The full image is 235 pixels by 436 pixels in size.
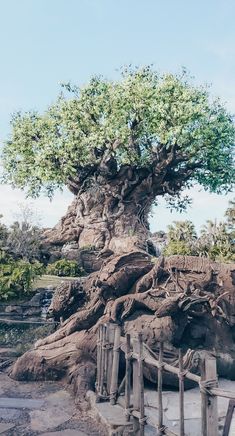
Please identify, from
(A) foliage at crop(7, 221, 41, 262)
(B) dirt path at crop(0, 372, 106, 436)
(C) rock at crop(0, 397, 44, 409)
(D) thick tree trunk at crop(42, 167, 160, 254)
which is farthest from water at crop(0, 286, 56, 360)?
(D) thick tree trunk at crop(42, 167, 160, 254)

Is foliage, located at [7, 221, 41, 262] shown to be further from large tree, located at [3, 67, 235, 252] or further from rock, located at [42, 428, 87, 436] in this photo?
rock, located at [42, 428, 87, 436]

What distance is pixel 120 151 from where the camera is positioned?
961 inches

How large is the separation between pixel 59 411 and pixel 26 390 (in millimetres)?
1343

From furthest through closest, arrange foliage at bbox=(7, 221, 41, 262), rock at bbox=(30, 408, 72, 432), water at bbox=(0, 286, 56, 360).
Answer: foliage at bbox=(7, 221, 41, 262)
water at bbox=(0, 286, 56, 360)
rock at bbox=(30, 408, 72, 432)

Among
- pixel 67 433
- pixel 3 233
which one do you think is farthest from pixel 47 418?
pixel 3 233

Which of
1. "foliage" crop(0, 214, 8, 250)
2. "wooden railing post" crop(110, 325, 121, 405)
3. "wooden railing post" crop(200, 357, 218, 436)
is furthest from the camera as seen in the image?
"foliage" crop(0, 214, 8, 250)

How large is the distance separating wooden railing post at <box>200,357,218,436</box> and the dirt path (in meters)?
2.13

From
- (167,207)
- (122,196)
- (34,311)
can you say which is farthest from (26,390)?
(167,207)

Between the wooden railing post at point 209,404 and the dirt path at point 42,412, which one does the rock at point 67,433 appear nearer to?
the dirt path at point 42,412

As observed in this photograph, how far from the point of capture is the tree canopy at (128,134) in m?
22.3

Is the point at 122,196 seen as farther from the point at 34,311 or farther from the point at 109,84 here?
the point at 34,311

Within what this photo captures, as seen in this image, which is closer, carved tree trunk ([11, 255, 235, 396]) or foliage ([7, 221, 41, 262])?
carved tree trunk ([11, 255, 235, 396])

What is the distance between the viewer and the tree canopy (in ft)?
73.3

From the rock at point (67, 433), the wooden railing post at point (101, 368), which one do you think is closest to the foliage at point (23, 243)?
the wooden railing post at point (101, 368)
